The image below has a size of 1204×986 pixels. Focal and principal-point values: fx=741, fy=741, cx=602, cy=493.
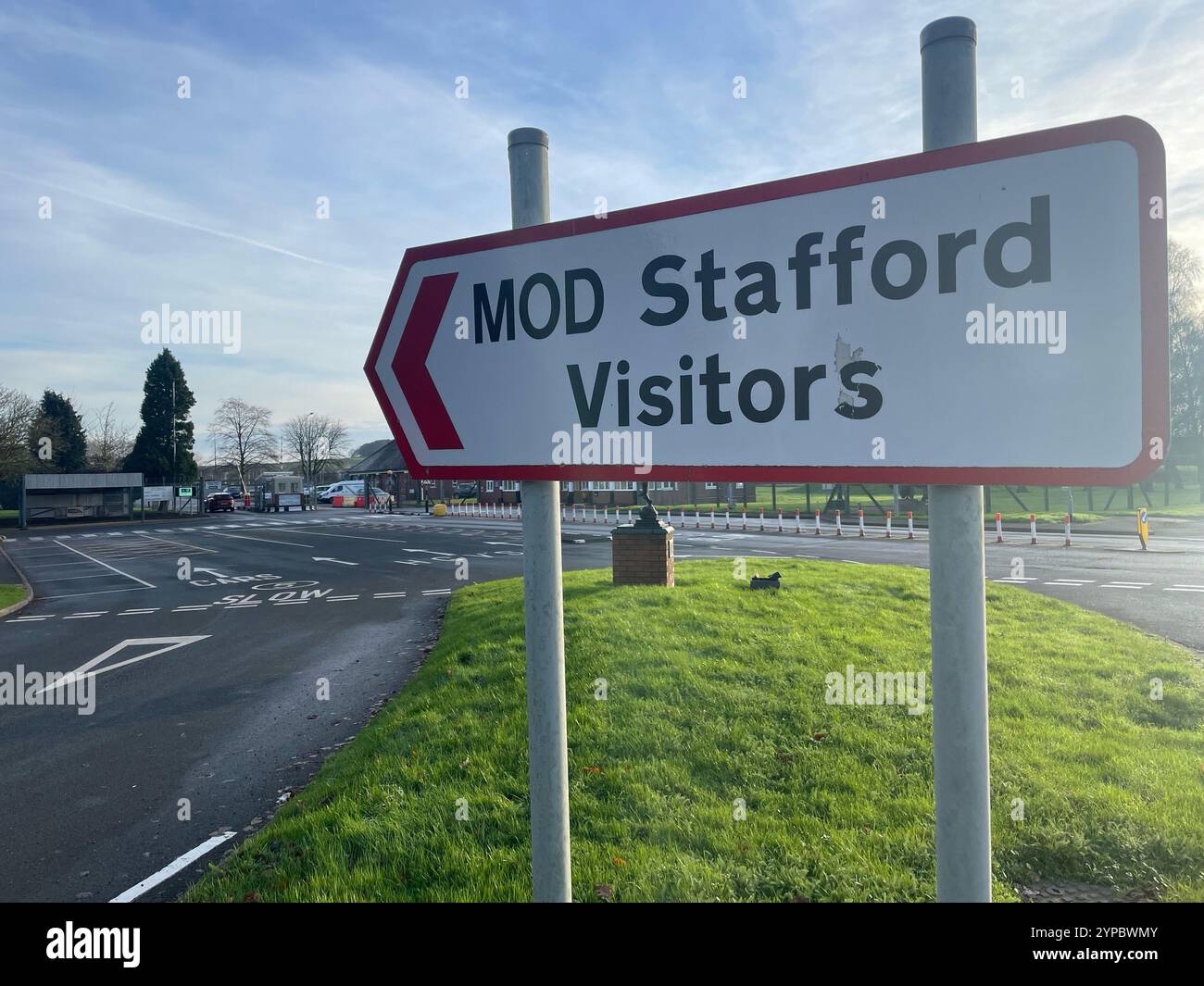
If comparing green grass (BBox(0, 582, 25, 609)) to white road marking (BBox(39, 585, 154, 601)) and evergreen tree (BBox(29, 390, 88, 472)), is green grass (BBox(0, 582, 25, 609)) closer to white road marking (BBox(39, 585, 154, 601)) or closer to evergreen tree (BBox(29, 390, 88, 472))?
white road marking (BBox(39, 585, 154, 601))

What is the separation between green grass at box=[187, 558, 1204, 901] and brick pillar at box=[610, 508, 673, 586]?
122 inches

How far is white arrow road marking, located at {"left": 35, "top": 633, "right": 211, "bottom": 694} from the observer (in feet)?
29.4

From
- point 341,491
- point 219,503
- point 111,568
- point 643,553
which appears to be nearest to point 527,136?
point 643,553

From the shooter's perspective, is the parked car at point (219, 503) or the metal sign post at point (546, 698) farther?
the parked car at point (219, 503)

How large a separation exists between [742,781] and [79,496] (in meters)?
56.9

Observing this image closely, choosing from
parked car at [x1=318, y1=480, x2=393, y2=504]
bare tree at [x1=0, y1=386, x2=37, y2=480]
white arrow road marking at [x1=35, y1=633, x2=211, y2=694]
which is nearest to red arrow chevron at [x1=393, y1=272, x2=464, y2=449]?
white arrow road marking at [x1=35, y1=633, x2=211, y2=694]

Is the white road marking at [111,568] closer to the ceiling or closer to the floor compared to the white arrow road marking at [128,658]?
closer to the ceiling

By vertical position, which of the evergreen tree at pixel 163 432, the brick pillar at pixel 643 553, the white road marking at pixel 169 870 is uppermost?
the evergreen tree at pixel 163 432

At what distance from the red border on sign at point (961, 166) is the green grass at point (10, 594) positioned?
17.5 m

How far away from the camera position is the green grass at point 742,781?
330cm
